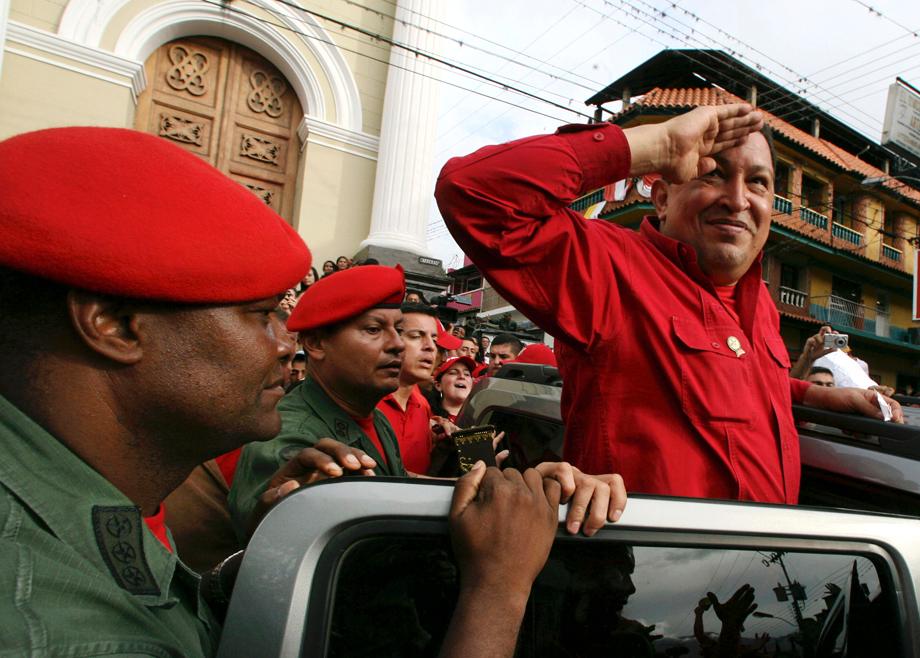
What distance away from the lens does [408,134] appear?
8.27 metres

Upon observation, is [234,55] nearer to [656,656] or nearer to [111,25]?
[111,25]

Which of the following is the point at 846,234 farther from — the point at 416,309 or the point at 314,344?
the point at 314,344

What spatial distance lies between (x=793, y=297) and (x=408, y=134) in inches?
821

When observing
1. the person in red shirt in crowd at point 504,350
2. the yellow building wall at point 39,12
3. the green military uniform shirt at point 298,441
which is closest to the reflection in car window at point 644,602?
the green military uniform shirt at point 298,441

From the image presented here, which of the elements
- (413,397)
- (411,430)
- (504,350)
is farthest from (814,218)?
(411,430)

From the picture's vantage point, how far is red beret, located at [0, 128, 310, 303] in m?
0.71

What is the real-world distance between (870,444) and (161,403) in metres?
1.63

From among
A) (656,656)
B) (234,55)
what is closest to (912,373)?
(234,55)

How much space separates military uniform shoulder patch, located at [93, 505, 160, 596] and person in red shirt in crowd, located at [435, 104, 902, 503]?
910mm

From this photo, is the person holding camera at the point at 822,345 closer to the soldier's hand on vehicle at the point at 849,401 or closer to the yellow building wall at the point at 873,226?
the soldier's hand on vehicle at the point at 849,401

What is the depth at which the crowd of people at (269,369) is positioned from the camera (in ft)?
2.31

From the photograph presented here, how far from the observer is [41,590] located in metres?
0.56

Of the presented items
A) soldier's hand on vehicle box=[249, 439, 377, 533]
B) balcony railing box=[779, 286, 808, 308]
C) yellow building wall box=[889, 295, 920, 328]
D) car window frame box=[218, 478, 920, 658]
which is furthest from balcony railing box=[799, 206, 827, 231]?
soldier's hand on vehicle box=[249, 439, 377, 533]

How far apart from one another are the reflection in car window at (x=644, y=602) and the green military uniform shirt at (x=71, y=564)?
0.24m
